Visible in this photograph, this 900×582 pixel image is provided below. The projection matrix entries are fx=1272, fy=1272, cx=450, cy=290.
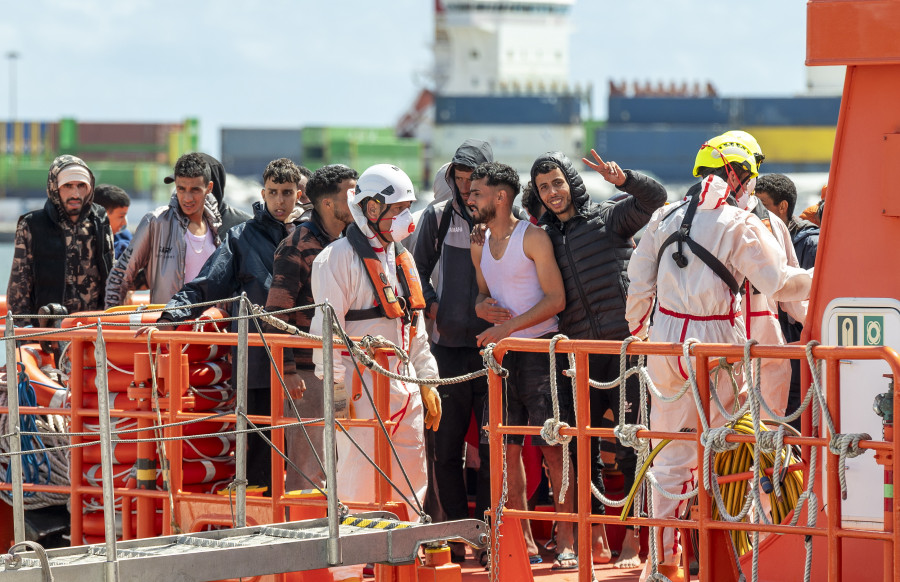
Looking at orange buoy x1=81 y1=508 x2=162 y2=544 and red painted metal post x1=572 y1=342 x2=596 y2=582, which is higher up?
red painted metal post x1=572 y1=342 x2=596 y2=582

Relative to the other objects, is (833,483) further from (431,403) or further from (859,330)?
(431,403)

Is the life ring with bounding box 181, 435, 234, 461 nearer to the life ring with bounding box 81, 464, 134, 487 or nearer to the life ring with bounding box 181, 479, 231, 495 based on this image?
the life ring with bounding box 181, 479, 231, 495

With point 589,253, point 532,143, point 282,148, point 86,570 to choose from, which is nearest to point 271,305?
point 589,253

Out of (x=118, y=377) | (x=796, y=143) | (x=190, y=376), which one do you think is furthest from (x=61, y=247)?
(x=796, y=143)

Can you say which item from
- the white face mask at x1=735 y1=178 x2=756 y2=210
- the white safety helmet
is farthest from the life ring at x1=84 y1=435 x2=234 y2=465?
the white face mask at x1=735 y1=178 x2=756 y2=210

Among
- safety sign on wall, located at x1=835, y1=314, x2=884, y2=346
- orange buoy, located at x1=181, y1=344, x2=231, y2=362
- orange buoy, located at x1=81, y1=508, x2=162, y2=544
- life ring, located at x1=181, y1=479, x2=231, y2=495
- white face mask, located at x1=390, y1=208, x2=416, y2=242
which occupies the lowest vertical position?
orange buoy, located at x1=81, y1=508, x2=162, y2=544

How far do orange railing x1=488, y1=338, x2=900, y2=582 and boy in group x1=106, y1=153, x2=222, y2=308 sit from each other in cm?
306

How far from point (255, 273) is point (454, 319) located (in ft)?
3.54

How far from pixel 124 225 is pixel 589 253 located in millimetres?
5509

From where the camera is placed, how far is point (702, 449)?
4590mm

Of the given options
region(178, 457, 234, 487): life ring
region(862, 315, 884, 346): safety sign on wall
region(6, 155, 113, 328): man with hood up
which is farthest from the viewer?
region(6, 155, 113, 328): man with hood up

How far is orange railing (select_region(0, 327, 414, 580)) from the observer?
5461mm

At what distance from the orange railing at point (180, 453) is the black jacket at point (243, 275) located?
387 millimetres

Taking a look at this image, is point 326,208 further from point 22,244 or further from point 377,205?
point 22,244
